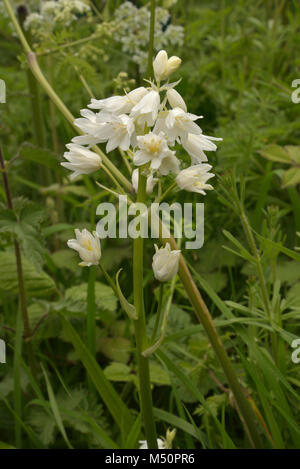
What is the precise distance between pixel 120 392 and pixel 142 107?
4.04 ft

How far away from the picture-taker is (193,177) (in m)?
1.14

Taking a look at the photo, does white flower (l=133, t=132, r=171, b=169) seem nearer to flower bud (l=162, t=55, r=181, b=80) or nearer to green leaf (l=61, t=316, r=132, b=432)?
flower bud (l=162, t=55, r=181, b=80)

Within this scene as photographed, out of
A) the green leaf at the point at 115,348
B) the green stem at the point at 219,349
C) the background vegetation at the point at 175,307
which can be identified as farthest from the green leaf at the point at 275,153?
the green leaf at the point at 115,348

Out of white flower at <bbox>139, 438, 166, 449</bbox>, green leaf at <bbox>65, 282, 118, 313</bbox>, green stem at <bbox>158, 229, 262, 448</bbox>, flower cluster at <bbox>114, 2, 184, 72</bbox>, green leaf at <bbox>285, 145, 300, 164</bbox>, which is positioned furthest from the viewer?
flower cluster at <bbox>114, 2, 184, 72</bbox>

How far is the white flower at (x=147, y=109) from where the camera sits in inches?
39.7

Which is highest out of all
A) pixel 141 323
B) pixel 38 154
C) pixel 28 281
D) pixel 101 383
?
pixel 38 154

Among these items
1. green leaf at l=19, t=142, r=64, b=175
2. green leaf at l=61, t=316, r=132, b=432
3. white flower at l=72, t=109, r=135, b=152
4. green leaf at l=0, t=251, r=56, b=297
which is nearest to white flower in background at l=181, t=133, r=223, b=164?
white flower at l=72, t=109, r=135, b=152

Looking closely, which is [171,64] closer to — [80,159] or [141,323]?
[80,159]

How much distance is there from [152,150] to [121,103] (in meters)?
0.12

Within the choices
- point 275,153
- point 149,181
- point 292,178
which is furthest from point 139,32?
point 149,181

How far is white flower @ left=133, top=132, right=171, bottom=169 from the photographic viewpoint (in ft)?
3.36
